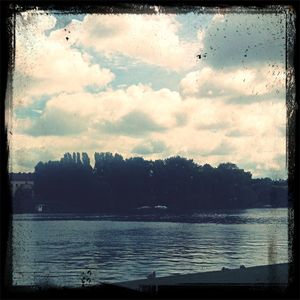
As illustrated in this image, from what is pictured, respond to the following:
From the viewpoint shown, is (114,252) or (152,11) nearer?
(152,11)

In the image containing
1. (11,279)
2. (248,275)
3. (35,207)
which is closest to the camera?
(11,279)

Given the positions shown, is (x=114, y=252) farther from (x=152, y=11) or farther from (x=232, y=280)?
(x=152, y=11)

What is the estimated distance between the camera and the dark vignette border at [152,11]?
2955 mm

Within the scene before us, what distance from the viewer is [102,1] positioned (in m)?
3.17

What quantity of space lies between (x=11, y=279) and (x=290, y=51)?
2.31m

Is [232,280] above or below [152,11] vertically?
below

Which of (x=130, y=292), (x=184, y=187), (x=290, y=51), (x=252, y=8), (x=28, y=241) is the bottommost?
(x=130, y=292)

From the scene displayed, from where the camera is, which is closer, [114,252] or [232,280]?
[232,280]

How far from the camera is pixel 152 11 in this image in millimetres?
3227

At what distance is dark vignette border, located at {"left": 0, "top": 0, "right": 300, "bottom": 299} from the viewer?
116 inches

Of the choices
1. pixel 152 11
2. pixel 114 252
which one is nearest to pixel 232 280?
pixel 114 252

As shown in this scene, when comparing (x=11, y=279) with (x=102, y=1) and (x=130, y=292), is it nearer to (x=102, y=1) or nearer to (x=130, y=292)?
(x=130, y=292)

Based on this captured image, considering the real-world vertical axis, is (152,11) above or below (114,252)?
above

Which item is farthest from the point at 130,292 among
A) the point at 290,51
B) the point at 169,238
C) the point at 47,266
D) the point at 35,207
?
the point at 290,51
